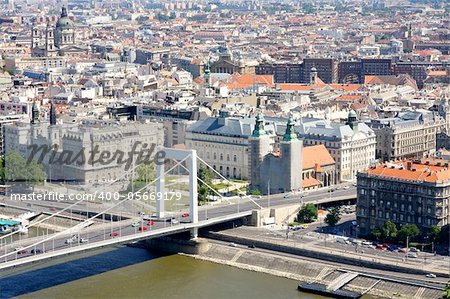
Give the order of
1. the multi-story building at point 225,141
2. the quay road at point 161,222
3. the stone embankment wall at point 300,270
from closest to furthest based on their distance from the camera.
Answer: the stone embankment wall at point 300,270 → the quay road at point 161,222 → the multi-story building at point 225,141

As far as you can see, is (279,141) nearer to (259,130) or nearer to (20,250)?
(259,130)

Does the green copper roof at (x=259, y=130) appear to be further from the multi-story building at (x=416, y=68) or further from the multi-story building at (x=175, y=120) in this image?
the multi-story building at (x=416, y=68)

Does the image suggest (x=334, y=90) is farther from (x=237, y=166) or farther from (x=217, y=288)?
(x=217, y=288)

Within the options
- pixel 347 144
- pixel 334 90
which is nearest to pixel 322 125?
pixel 347 144

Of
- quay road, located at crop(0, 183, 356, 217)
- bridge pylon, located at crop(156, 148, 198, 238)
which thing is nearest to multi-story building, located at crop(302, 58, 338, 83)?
quay road, located at crop(0, 183, 356, 217)

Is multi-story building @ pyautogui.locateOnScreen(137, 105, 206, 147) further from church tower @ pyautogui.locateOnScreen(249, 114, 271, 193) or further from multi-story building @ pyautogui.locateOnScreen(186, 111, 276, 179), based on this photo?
church tower @ pyautogui.locateOnScreen(249, 114, 271, 193)

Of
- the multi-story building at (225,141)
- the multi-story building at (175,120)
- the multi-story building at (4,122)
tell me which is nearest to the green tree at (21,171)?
the multi-story building at (4,122)

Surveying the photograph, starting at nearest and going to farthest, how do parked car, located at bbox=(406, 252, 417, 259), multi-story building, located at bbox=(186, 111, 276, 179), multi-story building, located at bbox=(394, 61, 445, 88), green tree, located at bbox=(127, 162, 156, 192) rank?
1. parked car, located at bbox=(406, 252, 417, 259)
2. green tree, located at bbox=(127, 162, 156, 192)
3. multi-story building, located at bbox=(186, 111, 276, 179)
4. multi-story building, located at bbox=(394, 61, 445, 88)
